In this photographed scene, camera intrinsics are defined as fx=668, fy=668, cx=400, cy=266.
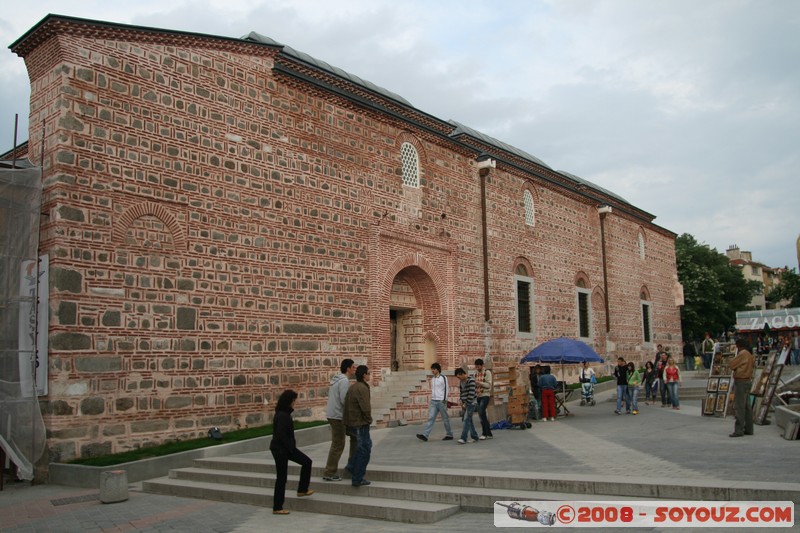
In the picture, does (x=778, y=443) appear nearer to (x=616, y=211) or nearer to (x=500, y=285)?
(x=500, y=285)

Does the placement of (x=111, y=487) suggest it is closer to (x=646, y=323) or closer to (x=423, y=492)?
(x=423, y=492)

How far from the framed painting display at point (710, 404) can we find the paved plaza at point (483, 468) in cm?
139

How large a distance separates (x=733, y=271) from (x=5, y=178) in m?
45.8

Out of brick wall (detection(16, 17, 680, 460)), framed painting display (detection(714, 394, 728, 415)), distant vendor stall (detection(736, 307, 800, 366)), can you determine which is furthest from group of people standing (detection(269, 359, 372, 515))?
distant vendor stall (detection(736, 307, 800, 366))

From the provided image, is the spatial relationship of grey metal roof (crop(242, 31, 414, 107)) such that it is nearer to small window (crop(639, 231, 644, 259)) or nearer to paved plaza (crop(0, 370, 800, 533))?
paved plaza (crop(0, 370, 800, 533))

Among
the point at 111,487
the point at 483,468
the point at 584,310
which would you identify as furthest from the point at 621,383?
the point at 111,487

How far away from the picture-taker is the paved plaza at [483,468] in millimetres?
6918

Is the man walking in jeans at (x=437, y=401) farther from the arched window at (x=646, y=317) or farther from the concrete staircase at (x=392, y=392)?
the arched window at (x=646, y=317)

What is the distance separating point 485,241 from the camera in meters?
19.2

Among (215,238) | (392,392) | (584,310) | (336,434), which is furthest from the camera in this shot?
(584,310)

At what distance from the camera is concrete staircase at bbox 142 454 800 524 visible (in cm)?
638

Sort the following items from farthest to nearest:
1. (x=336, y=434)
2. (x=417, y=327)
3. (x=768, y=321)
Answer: (x=768, y=321) → (x=417, y=327) → (x=336, y=434)

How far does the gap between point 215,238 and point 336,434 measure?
5409 millimetres

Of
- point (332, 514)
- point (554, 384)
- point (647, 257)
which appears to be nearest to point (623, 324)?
point (647, 257)
